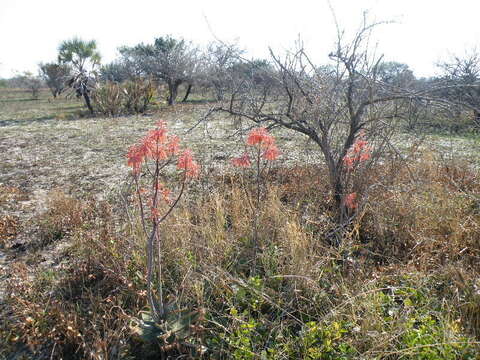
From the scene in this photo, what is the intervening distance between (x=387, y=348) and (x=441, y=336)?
292 millimetres

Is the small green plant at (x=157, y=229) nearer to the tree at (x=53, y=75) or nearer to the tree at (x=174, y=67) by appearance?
the tree at (x=174, y=67)

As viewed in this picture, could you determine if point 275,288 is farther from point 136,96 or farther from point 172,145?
point 136,96

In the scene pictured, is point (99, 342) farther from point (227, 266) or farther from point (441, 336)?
point (441, 336)

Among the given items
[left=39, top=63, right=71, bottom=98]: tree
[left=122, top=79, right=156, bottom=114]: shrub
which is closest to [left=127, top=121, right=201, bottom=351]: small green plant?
[left=122, top=79, right=156, bottom=114]: shrub

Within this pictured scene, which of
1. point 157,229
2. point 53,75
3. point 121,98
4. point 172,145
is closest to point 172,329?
point 157,229

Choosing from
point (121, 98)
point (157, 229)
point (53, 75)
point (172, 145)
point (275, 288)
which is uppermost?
point (53, 75)

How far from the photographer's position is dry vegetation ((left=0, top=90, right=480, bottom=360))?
74.8 inches

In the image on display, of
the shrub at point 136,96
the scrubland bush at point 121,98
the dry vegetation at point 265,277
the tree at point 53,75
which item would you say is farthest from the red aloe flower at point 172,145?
the tree at point 53,75

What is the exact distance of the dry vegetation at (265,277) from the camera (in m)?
1.90

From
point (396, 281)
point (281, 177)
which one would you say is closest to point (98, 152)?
point (281, 177)

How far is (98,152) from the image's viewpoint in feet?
23.2

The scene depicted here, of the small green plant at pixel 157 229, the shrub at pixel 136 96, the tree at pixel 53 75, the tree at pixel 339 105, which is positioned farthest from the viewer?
the tree at pixel 53 75

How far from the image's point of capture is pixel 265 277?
248cm

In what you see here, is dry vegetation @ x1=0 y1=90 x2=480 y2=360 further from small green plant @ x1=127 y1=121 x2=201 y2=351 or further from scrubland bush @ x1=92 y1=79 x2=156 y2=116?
scrubland bush @ x1=92 y1=79 x2=156 y2=116
